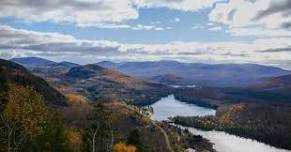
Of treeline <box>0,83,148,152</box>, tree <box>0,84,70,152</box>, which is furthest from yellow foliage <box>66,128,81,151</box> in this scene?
tree <box>0,84,70,152</box>

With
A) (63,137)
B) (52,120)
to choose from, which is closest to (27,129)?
(63,137)

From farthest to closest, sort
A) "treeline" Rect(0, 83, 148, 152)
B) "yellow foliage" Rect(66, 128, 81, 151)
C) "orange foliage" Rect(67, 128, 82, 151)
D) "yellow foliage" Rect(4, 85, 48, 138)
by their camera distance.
Answer: "orange foliage" Rect(67, 128, 82, 151), "yellow foliage" Rect(66, 128, 81, 151), "treeline" Rect(0, 83, 148, 152), "yellow foliage" Rect(4, 85, 48, 138)

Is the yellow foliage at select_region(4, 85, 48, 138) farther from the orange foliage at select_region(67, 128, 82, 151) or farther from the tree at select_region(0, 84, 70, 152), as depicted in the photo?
the orange foliage at select_region(67, 128, 82, 151)

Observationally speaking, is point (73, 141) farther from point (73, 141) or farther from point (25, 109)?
point (25, 109)

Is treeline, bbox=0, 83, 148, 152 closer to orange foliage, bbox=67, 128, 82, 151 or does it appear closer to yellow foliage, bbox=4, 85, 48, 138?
yellow foliage, bbox=4, 85, 48, 138

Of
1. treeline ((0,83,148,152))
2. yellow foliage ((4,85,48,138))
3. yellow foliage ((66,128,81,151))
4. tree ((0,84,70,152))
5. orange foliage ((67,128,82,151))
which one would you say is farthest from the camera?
orange foliage ((67,128,82,151))

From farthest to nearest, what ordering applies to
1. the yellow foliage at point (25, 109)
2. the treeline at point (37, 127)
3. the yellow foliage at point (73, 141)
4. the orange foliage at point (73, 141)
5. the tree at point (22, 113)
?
the orange foliage at point (73, 141)
the yellow foliage at point (73, 141)
the treeline at point (37, 127)
the tree at point (22, 113)
the yellow foliage at point (25, 109)

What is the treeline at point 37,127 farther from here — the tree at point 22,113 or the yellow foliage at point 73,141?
the yellow foliage at point 73,141

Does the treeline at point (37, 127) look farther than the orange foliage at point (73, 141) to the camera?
No

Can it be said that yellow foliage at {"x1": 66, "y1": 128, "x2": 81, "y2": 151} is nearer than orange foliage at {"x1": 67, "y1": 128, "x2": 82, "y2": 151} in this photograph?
Yes

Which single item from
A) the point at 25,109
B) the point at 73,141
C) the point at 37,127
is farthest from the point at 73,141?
the point at 25,109

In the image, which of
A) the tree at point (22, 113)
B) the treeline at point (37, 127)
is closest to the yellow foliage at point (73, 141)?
the treeline at point (37, 127)

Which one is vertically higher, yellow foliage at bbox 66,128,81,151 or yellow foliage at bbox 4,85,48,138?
yellow foliage at bbox 4,85,48,138
